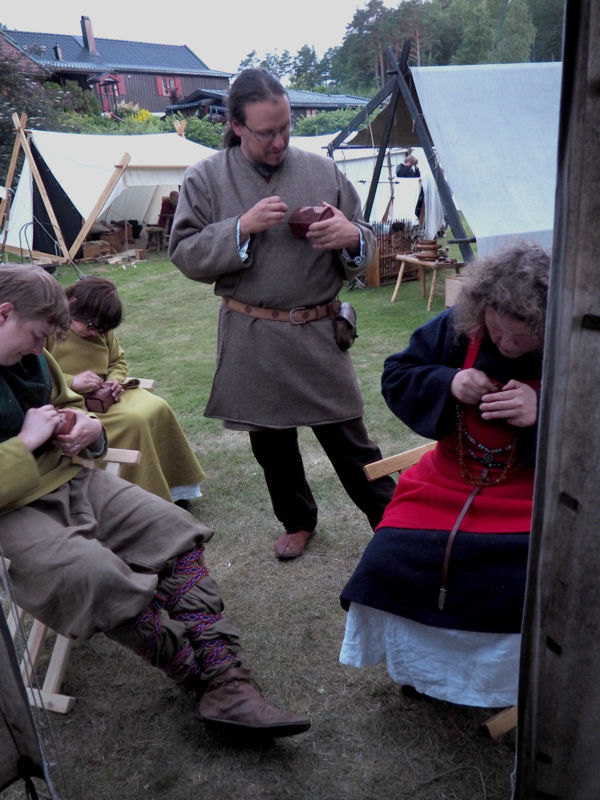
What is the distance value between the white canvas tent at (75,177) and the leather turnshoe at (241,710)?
33.4 ft

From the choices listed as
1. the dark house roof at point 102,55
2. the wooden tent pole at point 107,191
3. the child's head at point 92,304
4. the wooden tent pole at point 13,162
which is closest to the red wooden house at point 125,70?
the dark house roof at point 102,55

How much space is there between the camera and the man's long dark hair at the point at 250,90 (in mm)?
2299

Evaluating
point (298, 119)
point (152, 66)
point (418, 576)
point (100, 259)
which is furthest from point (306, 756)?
point (152, 66)

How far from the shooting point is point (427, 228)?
1245 centimetres

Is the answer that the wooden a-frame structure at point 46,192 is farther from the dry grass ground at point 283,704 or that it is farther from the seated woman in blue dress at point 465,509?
the seated woman in blue dress at point 465,509

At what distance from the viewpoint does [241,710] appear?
6.38 ft

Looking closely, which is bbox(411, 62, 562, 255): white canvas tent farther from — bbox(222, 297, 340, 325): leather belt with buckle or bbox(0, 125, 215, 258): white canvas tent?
bbox(0, 125, 215, 258): white canvas tent

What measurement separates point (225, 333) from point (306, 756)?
149 centimetres

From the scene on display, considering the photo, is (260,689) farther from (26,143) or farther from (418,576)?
(26,143)

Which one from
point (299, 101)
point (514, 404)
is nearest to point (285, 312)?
point (514, 404)

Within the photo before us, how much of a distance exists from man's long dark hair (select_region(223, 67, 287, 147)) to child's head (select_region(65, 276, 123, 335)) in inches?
39.5

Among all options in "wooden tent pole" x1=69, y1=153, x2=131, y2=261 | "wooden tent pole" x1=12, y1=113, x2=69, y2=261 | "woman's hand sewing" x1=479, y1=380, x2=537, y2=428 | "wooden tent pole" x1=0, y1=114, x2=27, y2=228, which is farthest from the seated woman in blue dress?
"wooden tent pole" x1=12, y1=113, x2=69, y2=261

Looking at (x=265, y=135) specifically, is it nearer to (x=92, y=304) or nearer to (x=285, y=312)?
(x=285, y=312)

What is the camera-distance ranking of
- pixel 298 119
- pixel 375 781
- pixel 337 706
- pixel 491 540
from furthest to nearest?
pixel 298 119
pixel 337 706
pixel 375 781
pixel 491 540
